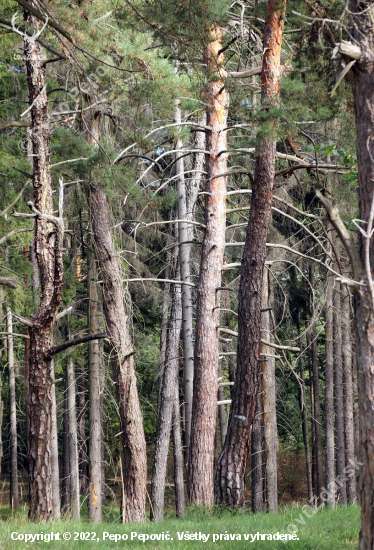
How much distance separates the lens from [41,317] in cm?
694

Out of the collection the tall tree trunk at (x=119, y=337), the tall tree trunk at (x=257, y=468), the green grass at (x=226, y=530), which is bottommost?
the tall tree trunk at (x=257, y=468)

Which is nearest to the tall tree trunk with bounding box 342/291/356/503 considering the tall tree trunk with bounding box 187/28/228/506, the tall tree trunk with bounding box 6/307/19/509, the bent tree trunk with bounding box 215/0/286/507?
the tall tree trunk with bounding box 187/28/228/506

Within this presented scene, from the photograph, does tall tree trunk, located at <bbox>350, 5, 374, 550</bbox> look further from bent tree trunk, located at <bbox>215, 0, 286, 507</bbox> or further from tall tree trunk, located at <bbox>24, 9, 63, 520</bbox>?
tall tree trunk, located at <bbox>24, 9, 63, 520</bbox>

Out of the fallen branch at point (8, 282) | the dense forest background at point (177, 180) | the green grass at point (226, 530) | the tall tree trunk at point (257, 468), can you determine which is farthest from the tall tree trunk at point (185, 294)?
the fallen branch at point (8, 282)

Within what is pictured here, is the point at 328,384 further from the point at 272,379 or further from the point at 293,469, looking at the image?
the point at 293,469

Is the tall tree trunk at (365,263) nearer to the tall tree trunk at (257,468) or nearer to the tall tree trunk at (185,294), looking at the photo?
the tall tree trunk at (185,294)

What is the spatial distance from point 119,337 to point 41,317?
291cm

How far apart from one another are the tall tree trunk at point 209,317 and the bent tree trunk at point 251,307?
105cm

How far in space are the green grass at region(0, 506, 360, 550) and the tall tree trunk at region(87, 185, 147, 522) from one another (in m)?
2.67

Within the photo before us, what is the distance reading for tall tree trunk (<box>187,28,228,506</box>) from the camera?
9.03 m

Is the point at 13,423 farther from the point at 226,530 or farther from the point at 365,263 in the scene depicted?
the point at 365,263

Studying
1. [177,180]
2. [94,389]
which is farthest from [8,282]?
[177,180]

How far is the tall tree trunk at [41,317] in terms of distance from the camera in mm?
6852

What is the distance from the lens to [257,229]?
802 cm
